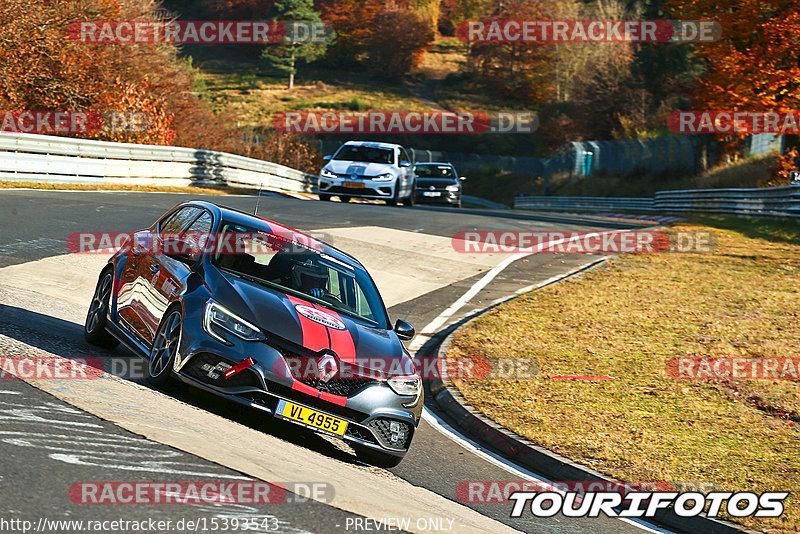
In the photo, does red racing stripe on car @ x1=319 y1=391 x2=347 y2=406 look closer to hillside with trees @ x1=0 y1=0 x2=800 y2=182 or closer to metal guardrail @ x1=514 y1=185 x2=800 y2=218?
metal guardrail @ x1=514 y1=185 x2=800 y2=218

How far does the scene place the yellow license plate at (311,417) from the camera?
643cm

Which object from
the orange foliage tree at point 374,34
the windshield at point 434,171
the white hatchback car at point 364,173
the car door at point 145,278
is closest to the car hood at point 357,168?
the white hatchback car at point 364,173

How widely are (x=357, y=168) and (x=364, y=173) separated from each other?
0.25 meters

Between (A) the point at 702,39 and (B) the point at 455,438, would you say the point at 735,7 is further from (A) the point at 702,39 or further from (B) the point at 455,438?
(B) the point at 455,438

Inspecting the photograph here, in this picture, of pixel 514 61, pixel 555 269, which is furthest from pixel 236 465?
pixel 514 61

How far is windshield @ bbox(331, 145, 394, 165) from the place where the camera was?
2689 centimetres

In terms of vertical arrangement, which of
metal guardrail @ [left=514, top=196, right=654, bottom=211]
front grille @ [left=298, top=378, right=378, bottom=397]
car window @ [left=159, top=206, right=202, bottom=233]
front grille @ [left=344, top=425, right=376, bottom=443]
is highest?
car window @ [left=159, top=206, right=202, bottom=233]

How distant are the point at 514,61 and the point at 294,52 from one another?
79.6ft

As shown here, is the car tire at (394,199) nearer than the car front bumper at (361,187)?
No

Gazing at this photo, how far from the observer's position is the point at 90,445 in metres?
5.20

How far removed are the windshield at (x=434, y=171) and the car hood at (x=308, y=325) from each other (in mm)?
28622

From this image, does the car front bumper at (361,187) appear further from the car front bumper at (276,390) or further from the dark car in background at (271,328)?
the car front bumper at (276,390)

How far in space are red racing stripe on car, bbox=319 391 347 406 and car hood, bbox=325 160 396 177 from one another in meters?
20.1

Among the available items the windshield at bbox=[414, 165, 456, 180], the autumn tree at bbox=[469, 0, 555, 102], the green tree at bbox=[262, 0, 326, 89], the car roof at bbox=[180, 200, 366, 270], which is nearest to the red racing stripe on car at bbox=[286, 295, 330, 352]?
the car roof at bbox=[180, 200, 366, 270]
